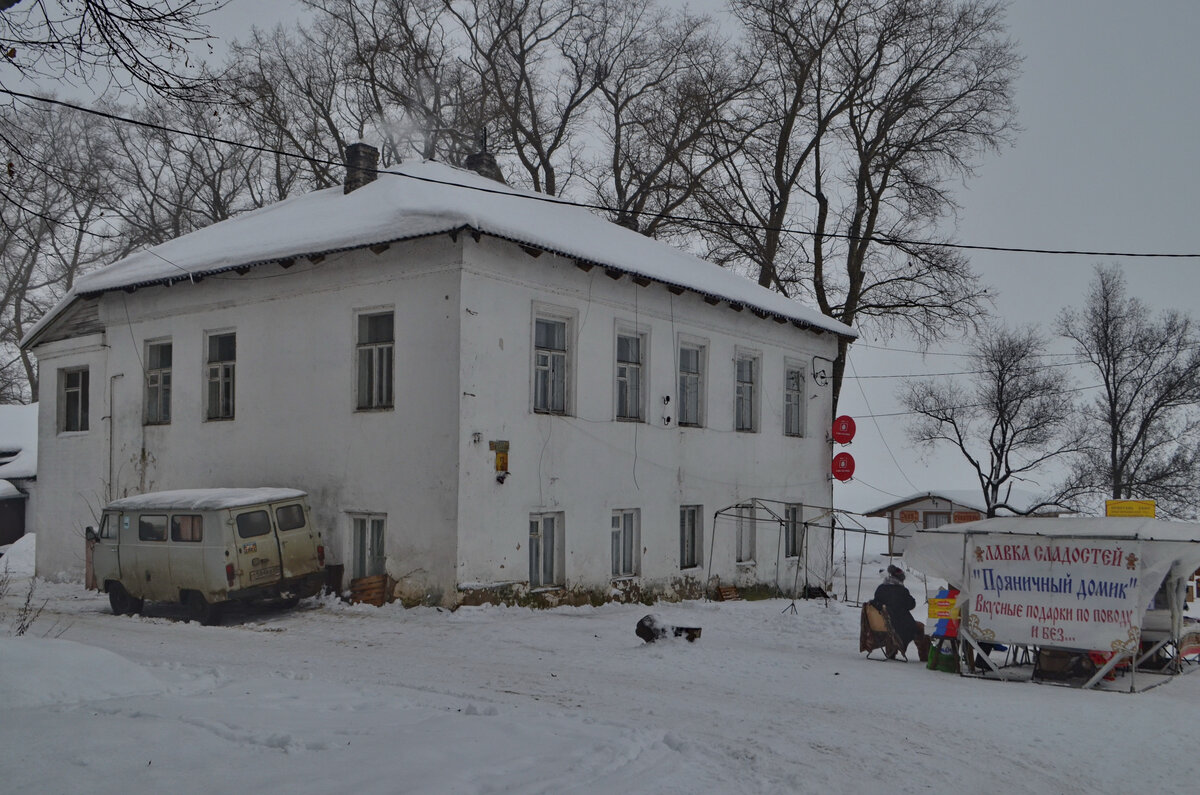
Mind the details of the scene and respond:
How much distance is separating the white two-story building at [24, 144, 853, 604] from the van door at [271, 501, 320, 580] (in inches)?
29.9

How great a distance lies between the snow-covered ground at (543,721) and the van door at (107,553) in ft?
10.6

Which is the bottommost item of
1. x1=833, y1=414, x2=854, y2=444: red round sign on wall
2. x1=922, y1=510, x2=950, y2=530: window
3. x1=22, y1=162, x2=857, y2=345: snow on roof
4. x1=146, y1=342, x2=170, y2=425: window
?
x1=922, y1=510, x2=950, y2=530: window

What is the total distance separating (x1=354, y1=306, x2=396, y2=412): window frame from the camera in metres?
18.9

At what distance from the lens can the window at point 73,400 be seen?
992 inches

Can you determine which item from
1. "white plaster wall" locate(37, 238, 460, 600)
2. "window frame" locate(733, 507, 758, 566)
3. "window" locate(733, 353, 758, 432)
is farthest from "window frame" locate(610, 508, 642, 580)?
"window" locate(733, 353, 758, 432)

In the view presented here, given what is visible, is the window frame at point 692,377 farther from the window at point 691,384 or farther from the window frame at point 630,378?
the window frame at point 630,378

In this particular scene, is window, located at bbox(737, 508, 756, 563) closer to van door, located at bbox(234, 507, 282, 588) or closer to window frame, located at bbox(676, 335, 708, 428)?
window frame, located at bbox(676, 335, 708, 428)

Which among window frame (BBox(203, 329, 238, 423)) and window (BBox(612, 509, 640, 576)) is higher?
window frame (BBox(203, 329, 238, 423))

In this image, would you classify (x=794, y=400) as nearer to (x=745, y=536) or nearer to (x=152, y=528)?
(x=745, y=536)

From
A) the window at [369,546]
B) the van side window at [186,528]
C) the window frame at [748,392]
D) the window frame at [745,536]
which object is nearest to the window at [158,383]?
the van side window at [186,528]

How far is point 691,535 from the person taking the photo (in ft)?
77.1

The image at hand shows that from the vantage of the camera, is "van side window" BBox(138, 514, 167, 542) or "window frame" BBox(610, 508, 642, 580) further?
"window frame" BBox(610, 508, 642, 580)

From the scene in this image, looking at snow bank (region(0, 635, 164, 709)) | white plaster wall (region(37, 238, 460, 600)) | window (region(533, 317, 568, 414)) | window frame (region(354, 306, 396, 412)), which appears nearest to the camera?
snow bank (region(0, 635, 164, 709))

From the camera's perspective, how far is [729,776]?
7555mm
